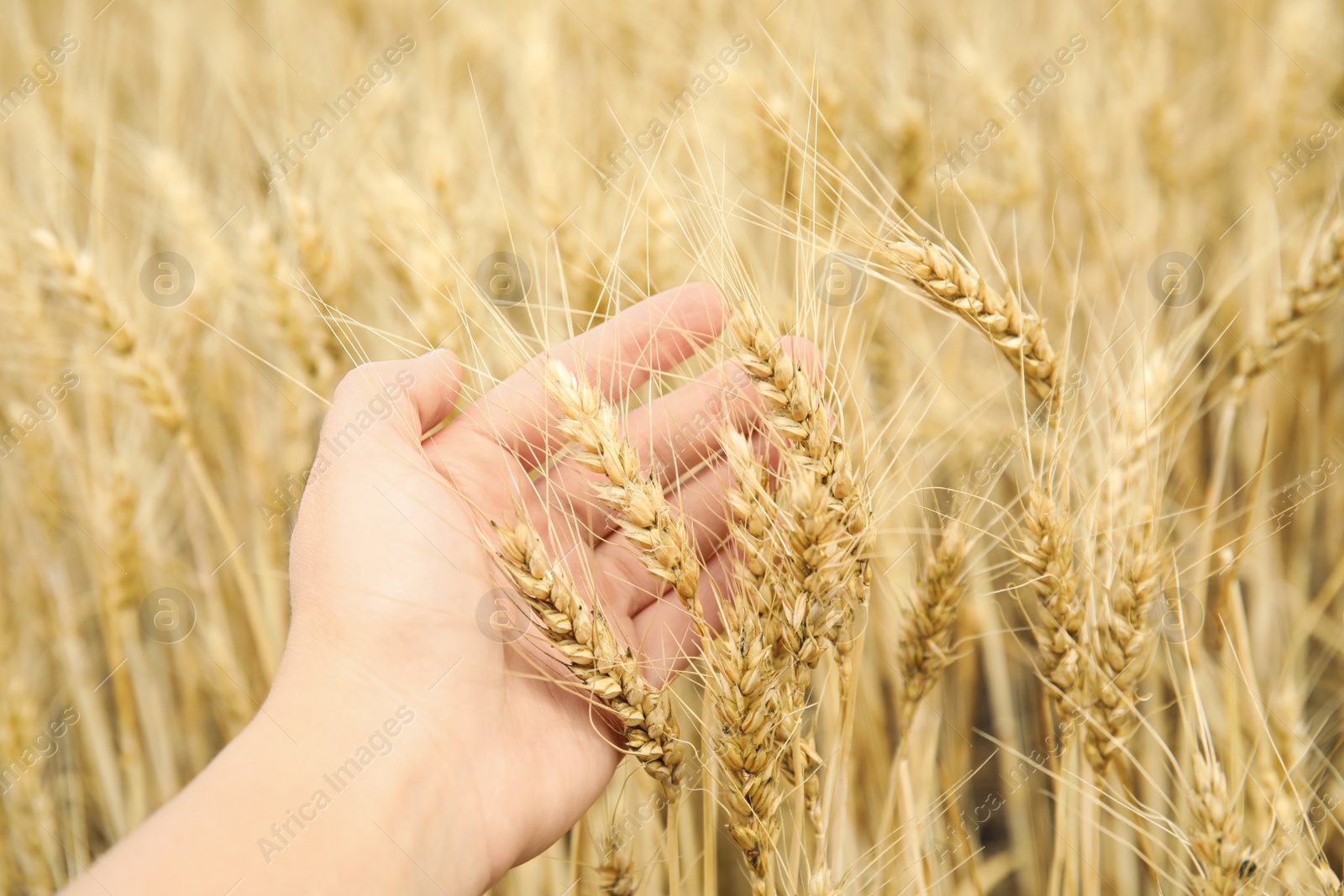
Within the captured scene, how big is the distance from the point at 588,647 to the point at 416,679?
35 cm


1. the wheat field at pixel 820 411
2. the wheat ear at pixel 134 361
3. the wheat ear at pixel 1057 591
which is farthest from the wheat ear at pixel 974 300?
the wheat ear at pixel 134 361

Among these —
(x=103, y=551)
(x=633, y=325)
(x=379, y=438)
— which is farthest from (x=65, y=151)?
(x=633, y=325)

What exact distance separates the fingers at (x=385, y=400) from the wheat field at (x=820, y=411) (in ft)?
0.25

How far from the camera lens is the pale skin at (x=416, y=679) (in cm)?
103

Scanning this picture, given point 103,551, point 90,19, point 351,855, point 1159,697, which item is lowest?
point 1159,697

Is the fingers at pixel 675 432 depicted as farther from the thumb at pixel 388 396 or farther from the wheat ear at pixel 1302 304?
the wheat ear at pixel 1302 304

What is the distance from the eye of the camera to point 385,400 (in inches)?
48.3

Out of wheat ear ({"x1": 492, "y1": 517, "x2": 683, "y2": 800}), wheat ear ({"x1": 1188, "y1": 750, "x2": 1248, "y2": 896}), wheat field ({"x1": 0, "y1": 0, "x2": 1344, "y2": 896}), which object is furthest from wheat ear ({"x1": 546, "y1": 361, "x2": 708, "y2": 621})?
wheat ear ({"x1": 1188, "y1": 750, "x2": 1248, "y2": 896})

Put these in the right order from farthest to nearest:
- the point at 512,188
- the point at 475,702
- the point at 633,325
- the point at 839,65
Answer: the point at 839,65 → the point at 512,188 → the point at 633,325 → the point at 475,702

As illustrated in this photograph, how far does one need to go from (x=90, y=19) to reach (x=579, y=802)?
3128 millimetres

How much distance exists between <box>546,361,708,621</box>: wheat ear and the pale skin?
5cm

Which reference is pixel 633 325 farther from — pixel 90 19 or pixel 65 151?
pixel 90 19

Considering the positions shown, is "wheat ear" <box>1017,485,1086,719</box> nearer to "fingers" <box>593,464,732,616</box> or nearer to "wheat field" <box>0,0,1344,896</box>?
"wheat field" <box>0,0,1344,896</box>

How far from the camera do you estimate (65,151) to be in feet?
6.96
